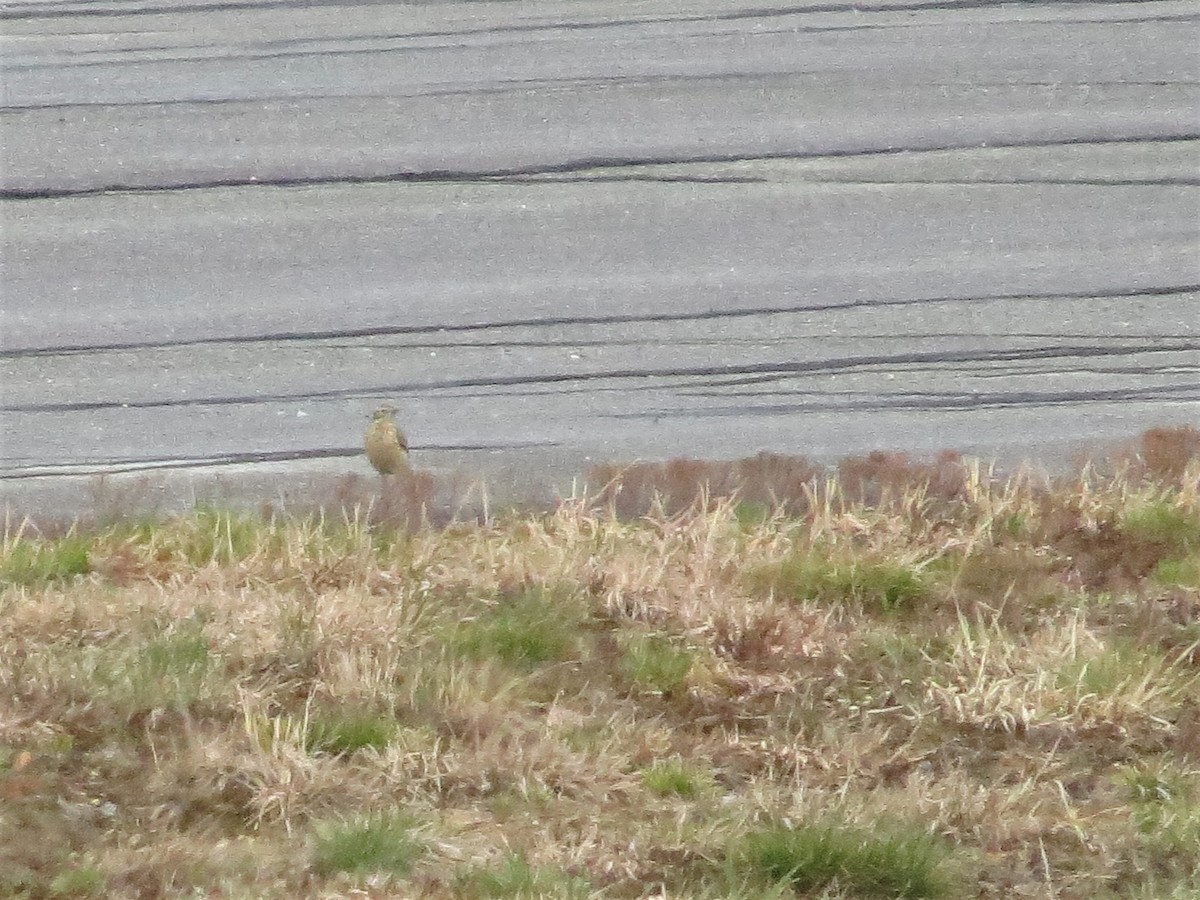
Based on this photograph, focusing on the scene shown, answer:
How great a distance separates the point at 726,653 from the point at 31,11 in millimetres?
7624

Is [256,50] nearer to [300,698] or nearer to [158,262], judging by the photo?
[158,262]

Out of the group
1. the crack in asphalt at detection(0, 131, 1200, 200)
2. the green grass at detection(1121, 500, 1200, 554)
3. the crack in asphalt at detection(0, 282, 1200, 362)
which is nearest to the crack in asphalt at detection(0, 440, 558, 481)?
the crack in asphalt at detection(0, 282, 1200, 362)

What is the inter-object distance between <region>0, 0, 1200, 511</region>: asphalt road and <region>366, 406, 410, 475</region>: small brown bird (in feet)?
1.39

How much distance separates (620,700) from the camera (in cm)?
513

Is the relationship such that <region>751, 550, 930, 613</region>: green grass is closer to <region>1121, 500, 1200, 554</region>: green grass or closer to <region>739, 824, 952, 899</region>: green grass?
<region>1121, 500, 1200, 554</region>: green grass

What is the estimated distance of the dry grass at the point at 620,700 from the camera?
4254mm

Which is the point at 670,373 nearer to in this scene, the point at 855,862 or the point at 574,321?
the point at 574,321

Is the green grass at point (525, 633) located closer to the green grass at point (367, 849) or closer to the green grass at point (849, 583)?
the green grass at point (849, 583)

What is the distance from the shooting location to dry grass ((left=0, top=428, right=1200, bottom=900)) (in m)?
4.25

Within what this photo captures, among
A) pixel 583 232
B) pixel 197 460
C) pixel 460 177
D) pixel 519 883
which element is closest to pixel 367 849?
pixel 519 883

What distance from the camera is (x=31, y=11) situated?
1106 centimetres

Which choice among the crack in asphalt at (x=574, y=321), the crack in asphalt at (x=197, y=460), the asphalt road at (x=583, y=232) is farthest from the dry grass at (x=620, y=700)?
the crack in asphalt at (x=574, y=321)

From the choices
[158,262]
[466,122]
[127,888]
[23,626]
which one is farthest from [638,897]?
[466,122]

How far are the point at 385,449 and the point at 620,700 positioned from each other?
2.57 meters
